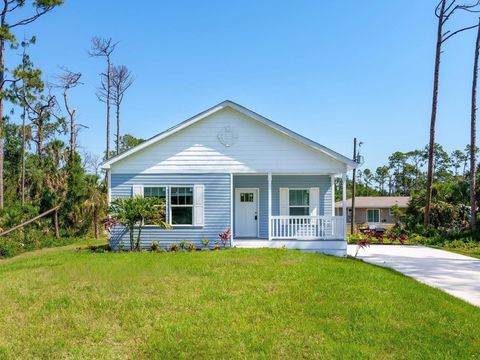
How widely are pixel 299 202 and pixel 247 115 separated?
13.1ft

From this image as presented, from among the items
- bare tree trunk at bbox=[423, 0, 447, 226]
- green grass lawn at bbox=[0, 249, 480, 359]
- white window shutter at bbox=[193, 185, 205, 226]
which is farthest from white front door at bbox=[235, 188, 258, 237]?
bare tree trunk at bbox=[423, 0, 447, 226]

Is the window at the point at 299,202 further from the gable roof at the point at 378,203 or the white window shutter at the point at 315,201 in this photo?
the gable roof at the point at 378,203

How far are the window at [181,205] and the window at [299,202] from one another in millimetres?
Result: 3930

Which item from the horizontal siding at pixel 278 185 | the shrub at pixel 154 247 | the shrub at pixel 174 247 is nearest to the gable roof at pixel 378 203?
the horizontal siding at pixel 278 185

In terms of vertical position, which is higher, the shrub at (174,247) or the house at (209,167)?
the house at (209,167)

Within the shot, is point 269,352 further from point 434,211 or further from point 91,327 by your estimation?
point 434,211

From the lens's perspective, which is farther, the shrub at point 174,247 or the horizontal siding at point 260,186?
the horizontal siding at point 260,186

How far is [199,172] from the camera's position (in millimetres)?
13617

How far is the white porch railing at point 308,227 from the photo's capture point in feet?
43.1

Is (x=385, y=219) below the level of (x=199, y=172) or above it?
below

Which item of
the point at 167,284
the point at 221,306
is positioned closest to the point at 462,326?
the point at 221,306

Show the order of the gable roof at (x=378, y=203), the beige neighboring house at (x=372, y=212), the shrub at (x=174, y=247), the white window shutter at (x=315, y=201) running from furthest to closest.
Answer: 1. the beige neighboring house at (x=372, y=212)
2. the gable roof at (x=378, y=203)
3. the white window shutter at (x=315, y=201)
4. the shrub at (x=174, y=247)

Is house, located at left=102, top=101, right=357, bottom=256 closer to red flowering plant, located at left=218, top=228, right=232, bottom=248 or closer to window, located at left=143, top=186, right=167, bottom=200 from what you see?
window, located at left=143, top=186, right=167, bottom=200

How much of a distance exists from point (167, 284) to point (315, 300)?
9.78 ft
